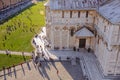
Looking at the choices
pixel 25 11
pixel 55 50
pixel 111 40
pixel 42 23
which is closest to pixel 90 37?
pixel 55 50

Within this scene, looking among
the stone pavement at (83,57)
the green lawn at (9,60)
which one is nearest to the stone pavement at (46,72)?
the stone pavement at (83,57)

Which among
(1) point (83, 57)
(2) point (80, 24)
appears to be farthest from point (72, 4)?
(1) point (83, 57)

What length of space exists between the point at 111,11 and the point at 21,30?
84.9 feet

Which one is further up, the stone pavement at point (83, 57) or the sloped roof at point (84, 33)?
the sloped roof at point (84, 33)

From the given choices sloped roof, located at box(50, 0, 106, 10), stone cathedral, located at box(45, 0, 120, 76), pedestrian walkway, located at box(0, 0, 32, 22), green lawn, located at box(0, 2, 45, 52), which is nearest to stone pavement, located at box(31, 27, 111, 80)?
stone cathedral, located at box(45, 0, 120, 76)

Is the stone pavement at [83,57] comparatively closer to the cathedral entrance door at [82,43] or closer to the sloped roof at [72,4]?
the cathedral entrance door at [82,43]

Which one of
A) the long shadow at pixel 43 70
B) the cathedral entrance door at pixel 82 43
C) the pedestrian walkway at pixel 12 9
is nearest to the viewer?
the long shadow at pixel 43 70

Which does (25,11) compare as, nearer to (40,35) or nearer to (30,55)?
(40,35)

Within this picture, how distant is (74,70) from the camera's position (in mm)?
35344

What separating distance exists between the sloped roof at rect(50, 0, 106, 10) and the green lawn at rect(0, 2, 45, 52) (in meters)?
10.1

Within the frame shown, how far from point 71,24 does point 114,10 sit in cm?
962

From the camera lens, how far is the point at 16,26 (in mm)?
54406

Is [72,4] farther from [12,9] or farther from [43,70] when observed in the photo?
[12,9]

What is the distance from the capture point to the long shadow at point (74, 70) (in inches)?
1324
